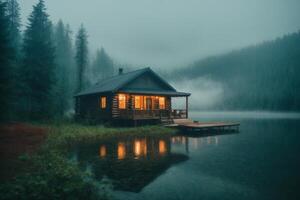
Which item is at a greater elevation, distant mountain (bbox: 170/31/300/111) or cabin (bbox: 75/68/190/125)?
distant mountain (bbox: 170/31/300/111)

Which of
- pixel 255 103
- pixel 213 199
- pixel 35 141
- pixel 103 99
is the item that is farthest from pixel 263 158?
pixel 255 103

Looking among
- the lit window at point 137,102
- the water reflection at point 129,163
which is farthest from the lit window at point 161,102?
the water reflection at point 129,163

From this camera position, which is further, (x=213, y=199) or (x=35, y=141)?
(x=35, y=141)

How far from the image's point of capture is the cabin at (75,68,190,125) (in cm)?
2478

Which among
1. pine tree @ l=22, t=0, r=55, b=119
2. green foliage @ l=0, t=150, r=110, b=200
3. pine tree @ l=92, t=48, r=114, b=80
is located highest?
pine tree @ l=92, t=48, r=114, b=80

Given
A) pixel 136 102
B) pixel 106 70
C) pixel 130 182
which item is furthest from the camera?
pixel 106 70

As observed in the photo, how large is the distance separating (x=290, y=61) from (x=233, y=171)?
16663 centimetres

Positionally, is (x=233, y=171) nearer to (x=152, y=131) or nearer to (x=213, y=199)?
(x=213, y=199)

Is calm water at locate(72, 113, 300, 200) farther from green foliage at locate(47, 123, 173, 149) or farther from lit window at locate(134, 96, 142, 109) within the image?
lit window at locate(134, 96, 142, 109)

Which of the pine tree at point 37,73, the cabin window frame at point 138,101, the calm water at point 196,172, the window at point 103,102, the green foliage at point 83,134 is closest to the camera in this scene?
the calm water at point 196,172

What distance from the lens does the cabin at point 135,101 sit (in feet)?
81.3

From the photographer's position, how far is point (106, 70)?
281 feet

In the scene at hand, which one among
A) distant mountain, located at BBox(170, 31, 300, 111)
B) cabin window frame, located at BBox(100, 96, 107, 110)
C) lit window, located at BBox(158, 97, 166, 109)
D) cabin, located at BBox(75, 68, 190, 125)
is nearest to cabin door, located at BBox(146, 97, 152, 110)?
cabin, located at BBox(75, 68, 190, 125)

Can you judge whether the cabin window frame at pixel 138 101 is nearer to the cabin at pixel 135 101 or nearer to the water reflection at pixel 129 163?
the cabin at pixel 135 101
